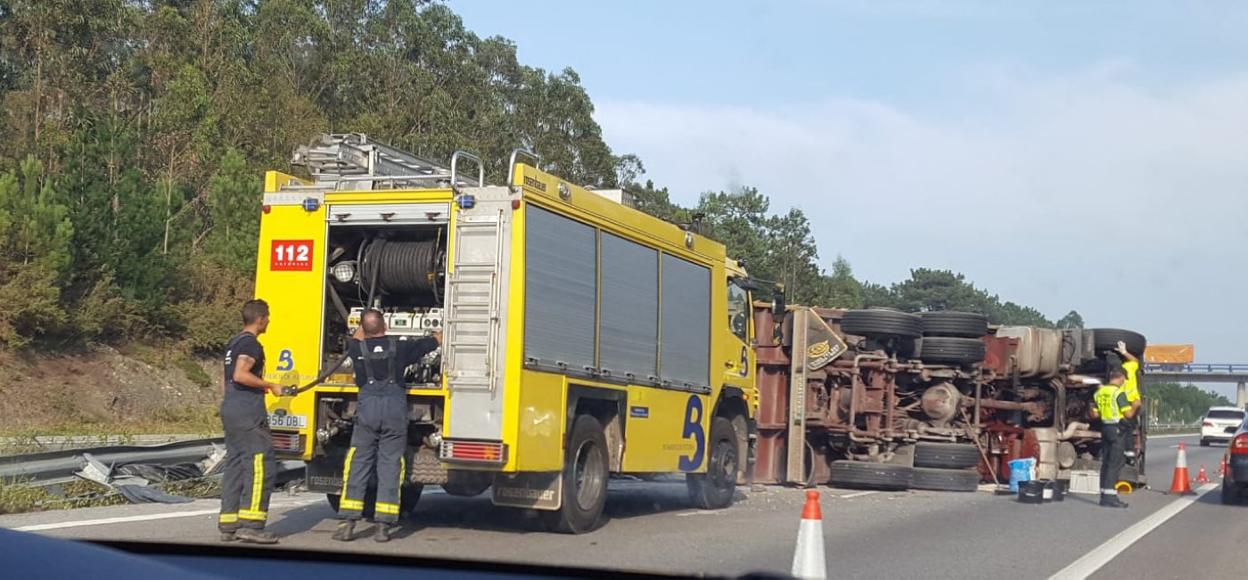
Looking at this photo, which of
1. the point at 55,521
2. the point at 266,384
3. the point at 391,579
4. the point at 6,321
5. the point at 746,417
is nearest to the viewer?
the point at 391,579

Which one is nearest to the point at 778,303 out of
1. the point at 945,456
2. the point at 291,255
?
the point at 945,456

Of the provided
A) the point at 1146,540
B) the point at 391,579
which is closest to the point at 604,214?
the point at 1146,540

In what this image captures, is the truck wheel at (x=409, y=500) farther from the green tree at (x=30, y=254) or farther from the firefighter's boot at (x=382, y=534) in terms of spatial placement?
the green tree at (x=30, y=254)

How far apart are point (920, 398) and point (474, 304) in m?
9.61

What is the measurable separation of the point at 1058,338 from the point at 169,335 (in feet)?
77.7

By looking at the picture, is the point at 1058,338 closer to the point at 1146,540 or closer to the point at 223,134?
the point at 1146,540

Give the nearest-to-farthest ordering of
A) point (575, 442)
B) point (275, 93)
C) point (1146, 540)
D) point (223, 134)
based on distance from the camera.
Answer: point (575, 442) < point (1146, 540) < point (223, 134) < point (275, 93)

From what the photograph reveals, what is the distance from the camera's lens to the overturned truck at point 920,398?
17000 mm

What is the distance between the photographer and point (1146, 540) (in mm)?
12352

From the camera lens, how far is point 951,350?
1766 cm

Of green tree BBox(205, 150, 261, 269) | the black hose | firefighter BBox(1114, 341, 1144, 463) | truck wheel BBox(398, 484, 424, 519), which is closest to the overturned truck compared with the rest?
firefighter BBox(1114, 341, 1144, 463)

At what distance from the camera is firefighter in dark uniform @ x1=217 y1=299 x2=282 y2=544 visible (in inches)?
362

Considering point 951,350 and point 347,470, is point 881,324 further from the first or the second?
point 347,470

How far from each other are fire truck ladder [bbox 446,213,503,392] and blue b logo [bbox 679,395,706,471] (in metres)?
3.64
